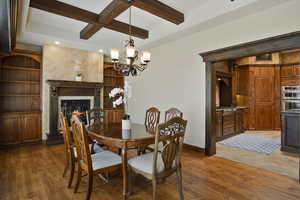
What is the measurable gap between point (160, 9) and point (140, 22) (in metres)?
1.03

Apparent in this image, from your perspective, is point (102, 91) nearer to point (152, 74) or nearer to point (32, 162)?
point (152, 74)

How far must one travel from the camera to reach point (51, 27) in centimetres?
387

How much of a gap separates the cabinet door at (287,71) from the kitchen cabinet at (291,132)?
11.4 feet

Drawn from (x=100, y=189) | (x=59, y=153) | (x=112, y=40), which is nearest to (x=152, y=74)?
(x=112, y=40)

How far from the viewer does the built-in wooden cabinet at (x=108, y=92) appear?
5704 mm

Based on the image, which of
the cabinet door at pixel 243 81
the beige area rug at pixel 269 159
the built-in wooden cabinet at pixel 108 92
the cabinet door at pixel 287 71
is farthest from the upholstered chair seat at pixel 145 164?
the cabinet door at pixel 287 71

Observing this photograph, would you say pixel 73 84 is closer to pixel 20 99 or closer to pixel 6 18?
pixel 20 99

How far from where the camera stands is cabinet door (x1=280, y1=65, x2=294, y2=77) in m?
6.03

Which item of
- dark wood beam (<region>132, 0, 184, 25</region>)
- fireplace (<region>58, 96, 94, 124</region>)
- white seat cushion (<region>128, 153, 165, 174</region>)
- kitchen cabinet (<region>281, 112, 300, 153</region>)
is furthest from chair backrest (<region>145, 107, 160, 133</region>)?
kitchen cabinet (<region>281, 112, 300, 153</region>)

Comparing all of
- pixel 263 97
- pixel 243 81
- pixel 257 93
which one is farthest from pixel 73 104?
pixel 263 97

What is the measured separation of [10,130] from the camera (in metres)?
3.98

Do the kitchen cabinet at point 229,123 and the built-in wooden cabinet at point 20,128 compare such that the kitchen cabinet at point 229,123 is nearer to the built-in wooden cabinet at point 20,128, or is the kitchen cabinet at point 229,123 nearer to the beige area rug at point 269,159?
the beige area rug at point 269,159

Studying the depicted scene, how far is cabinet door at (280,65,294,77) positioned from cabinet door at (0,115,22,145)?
885cm

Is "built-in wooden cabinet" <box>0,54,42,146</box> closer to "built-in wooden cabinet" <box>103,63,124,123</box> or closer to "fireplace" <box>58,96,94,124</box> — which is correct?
"fireplace" <box>58,96,94,124</box>
